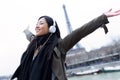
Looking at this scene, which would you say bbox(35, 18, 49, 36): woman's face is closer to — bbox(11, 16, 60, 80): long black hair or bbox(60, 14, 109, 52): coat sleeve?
bbox(11, 16, 60, 80): long black hair

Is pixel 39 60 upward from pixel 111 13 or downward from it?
downward

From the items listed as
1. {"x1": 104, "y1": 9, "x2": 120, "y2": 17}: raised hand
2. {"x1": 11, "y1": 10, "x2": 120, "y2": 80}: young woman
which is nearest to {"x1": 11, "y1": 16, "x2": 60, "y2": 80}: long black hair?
{"x1": 11, "y1": 10, "x2": 120, "y2": 80}: young woman

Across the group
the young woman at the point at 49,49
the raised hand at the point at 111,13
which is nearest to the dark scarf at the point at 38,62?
the young woman at the point at 49,49

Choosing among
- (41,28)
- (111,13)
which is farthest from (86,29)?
(41,28)

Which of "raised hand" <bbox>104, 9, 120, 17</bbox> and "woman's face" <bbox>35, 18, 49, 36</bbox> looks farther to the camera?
"woman's face" <bbox>35, 18, 49, 36</bbox>

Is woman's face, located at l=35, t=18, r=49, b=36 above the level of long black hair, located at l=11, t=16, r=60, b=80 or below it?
above

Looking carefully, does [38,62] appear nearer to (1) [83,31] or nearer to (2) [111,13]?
(1) [83,31]

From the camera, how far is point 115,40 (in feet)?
164

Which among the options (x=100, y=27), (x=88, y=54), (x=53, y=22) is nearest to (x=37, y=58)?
(x=53, y=22)

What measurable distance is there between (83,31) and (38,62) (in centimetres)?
29

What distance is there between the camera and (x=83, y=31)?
1.97m

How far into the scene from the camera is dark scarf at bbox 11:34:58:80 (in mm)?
1969

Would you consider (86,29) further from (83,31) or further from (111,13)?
(111,13)

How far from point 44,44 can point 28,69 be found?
0.52 ft
